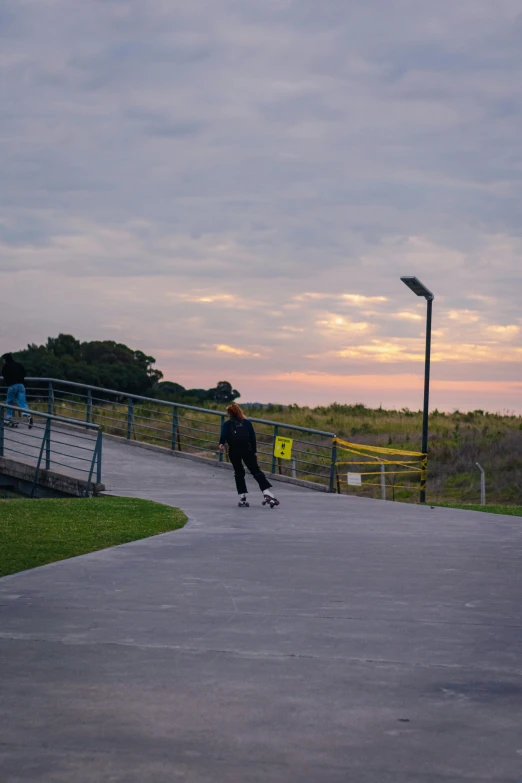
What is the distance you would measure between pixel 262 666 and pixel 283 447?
1649cm

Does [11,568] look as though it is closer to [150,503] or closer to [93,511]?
[93,511]

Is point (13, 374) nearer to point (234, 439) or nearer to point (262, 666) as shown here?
point (234, 439)

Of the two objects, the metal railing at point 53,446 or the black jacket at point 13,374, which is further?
the black jacket at point 13,374

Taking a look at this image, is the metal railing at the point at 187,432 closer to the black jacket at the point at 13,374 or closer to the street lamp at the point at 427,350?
the black jacket at the point at 13,374

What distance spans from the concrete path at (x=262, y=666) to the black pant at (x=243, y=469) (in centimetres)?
562

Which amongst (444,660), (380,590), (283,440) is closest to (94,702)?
(444,660)

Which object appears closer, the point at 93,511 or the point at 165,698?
the point at 165,698

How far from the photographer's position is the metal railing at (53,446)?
19.7 metres

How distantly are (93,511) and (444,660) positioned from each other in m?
9.71

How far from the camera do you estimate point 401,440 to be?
41.8 metres

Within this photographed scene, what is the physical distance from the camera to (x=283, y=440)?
22.5 m

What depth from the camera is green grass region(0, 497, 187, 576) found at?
10617 mm

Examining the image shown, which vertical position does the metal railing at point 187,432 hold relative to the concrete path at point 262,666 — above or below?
above

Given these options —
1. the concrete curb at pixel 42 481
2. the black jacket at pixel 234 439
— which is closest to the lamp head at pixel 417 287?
the black jacket at pixel 234 439
